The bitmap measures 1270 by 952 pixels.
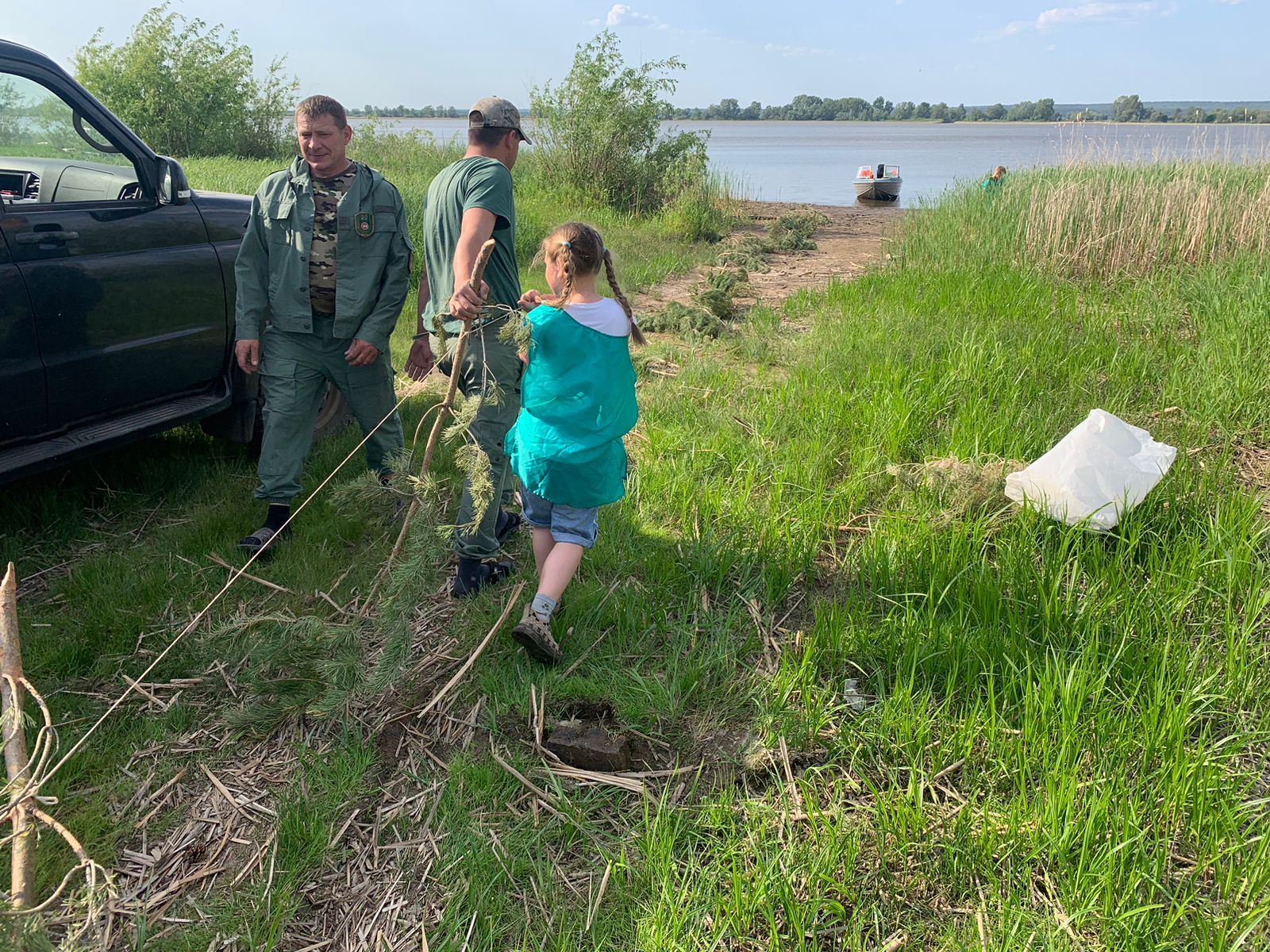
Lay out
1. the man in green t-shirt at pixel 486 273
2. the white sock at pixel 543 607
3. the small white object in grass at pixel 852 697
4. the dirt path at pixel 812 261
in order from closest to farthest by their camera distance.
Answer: the small white object in grass at pixel 852 697 < the white sock at pixel 543 607 < the man in green t-shirt at pixel 486 273 < the dirt path at pixel 812 261

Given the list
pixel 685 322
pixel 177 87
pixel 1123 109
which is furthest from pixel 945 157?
pixel 685 322

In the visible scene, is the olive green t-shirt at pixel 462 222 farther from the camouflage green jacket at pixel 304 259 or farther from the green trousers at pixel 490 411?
the camouflage green jacket at pixel 304 259

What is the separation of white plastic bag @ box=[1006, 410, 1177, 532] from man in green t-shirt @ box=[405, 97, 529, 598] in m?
2.23

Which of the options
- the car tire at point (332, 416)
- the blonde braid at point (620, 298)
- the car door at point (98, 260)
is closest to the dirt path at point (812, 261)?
the car tire at point (332, 416)

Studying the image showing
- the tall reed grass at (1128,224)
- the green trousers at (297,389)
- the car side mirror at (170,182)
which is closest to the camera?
the green trousers at (297,389)

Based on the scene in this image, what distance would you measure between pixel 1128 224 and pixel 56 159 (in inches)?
333

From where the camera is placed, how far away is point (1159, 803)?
2.42 metres

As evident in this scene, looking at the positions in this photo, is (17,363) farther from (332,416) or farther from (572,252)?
(572,252)

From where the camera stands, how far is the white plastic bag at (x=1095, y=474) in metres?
3.73

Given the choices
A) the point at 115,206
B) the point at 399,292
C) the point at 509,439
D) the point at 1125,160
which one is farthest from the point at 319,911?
the point at 1125,160

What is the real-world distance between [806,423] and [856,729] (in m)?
2.54

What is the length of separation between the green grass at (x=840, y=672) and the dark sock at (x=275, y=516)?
0.16 m

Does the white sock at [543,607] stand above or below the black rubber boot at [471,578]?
above

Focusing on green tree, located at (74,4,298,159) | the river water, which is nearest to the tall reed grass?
the river water
